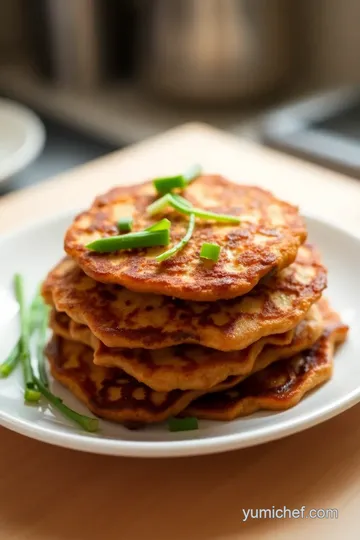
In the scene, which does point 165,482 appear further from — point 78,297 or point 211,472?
point 78,297

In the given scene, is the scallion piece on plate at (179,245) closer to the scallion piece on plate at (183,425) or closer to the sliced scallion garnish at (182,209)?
the sliced scallion garnish at (182,209)

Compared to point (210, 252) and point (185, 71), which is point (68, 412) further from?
point (185, 71)

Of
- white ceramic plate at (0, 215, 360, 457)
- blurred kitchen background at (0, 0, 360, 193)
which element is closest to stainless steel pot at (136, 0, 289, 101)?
blurred kitchen background at (0, 0, 360, 193)

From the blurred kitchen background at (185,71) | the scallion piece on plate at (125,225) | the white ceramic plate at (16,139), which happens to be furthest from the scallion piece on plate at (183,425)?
the blurred kitchen background at (185,71)

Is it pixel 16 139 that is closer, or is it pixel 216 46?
pixel 16 139

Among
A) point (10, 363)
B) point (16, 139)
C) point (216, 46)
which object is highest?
point (216, 46)

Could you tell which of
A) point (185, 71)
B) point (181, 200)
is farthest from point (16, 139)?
point (181, 200)

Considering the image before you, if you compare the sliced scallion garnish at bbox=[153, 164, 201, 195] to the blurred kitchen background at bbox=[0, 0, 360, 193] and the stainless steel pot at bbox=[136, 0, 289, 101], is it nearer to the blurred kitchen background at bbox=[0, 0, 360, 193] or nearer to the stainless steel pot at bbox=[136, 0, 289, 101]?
the blurred kitchen background at bbox=[0, 0, 360, 193]

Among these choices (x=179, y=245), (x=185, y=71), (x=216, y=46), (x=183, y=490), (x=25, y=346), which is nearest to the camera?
(x=183, y=490)
